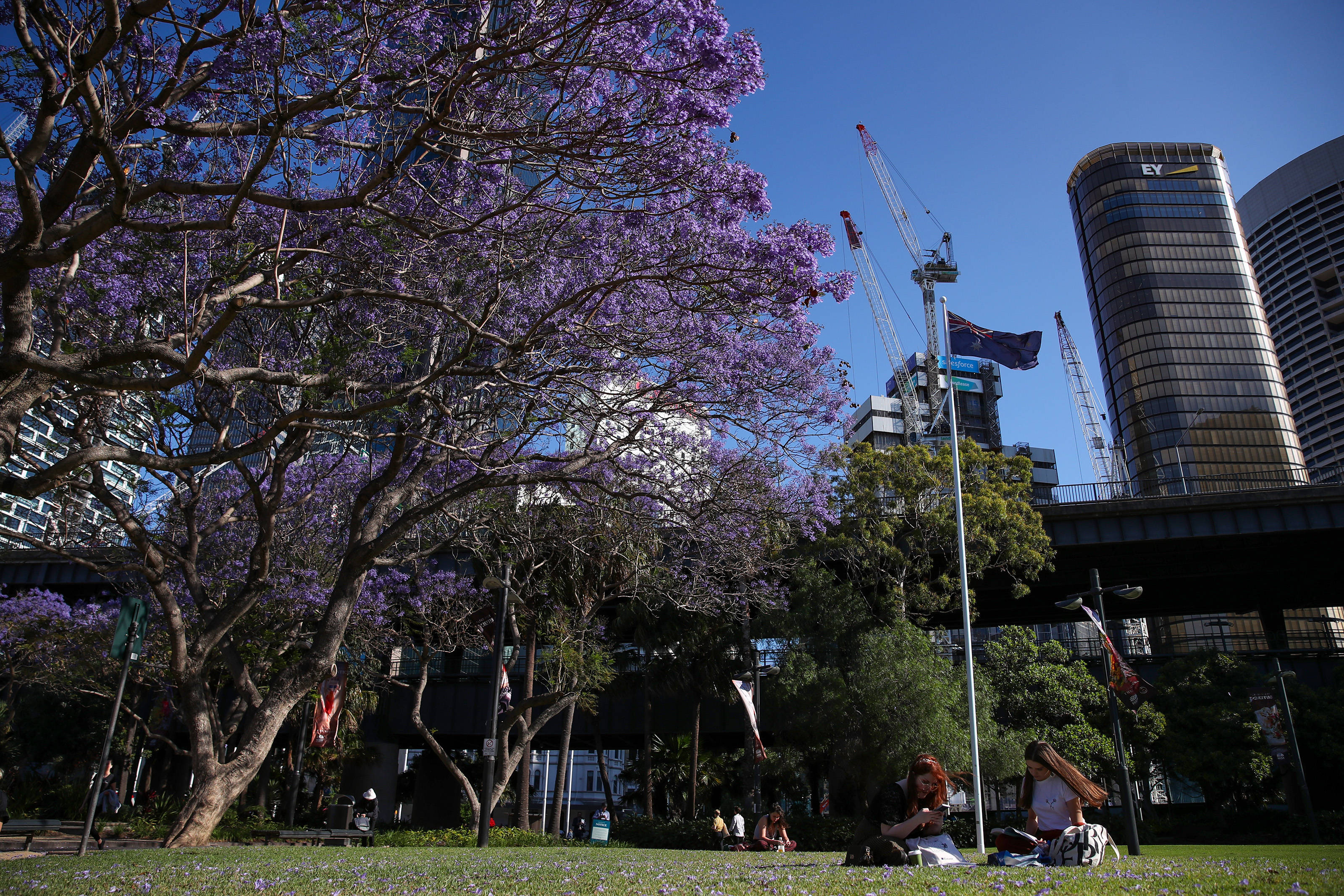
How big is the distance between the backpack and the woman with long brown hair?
0.17 meters

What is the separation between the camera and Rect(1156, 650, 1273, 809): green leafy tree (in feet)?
92.6

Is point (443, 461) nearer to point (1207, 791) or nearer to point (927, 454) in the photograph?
point (927, 454)

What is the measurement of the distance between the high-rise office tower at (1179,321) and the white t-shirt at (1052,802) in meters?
116

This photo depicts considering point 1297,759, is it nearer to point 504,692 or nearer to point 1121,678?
point 1121,678

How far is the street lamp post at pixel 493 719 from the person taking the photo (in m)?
16.5

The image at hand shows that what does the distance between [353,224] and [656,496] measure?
5079 mm

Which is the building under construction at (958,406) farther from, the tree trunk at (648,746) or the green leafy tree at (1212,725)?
the tree trunk at (648,746)

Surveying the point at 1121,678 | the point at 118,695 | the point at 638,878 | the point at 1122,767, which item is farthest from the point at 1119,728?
the point at 118,695

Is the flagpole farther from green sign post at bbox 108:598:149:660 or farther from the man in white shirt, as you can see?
green sign post at bbox 108:598:149:660

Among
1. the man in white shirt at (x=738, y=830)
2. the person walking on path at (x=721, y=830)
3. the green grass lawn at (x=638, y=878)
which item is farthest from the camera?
the person walking on path at (x=721, y=830)

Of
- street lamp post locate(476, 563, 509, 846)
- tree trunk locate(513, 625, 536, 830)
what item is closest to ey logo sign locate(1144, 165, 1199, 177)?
tree trunk locate(513, 625, 536, 830)

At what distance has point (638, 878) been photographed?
6609mm

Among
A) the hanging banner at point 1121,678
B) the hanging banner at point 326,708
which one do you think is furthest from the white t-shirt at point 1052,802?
the hanging banner at point 326,708

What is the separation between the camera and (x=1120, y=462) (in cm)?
12631
